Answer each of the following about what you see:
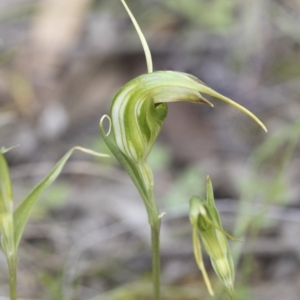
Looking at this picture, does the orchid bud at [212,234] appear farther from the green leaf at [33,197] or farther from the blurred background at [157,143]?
the blurred background at [157,143]

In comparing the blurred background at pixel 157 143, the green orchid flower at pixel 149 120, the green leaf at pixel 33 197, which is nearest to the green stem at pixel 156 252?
the green orchid flower at pixel 149 120

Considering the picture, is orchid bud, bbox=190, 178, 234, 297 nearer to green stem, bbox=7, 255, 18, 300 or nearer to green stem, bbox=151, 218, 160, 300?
green stem, bbox=151, 218, 160, 300

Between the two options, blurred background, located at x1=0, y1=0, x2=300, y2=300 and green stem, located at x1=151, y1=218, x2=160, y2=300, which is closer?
green stem, located at x1=151, y1=218, x2=160, y2=300

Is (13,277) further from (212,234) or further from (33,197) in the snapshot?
(212,234)

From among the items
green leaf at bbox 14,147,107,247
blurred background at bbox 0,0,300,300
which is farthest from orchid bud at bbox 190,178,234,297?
blurred background at bbox 0,0,300,300

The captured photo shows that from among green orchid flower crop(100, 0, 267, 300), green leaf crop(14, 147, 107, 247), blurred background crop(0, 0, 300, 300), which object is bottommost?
blurred background crop(0, 0, 300, 300)

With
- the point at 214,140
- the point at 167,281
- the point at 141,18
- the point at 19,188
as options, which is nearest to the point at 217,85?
the point at 214,140

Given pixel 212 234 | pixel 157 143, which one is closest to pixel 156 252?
pixel 212 234
